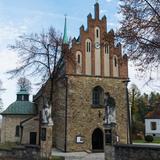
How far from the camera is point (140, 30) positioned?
8992 mm

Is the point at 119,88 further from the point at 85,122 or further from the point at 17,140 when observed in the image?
the point at 17,140

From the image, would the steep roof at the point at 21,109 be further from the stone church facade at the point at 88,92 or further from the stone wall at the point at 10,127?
the stone church facade at the point at 88,92

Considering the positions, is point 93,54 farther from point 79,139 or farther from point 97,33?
point 79,139

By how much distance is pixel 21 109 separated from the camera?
32594 mm

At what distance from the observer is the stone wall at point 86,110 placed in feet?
81.1

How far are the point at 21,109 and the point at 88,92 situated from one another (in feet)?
33.6

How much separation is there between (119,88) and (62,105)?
5447mm

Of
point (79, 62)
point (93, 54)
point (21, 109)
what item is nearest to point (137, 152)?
point (79, 62)

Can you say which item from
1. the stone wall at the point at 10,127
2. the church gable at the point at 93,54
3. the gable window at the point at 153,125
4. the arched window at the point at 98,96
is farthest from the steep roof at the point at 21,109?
the gable window at the point at 153,125

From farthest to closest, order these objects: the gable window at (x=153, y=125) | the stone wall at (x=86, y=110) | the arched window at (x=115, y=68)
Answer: the gable window at (x=153, y=125), the arched window at (x=115, y=68), the stone wall at (x=86, y=110)

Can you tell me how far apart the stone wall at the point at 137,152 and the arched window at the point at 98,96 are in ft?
32.9

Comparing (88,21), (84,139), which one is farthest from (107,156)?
(88,21)

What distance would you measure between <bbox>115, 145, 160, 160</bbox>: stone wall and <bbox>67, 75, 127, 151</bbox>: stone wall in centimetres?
861

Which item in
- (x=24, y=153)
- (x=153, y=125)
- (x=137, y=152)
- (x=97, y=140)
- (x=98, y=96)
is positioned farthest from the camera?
(x=153, y=125)
